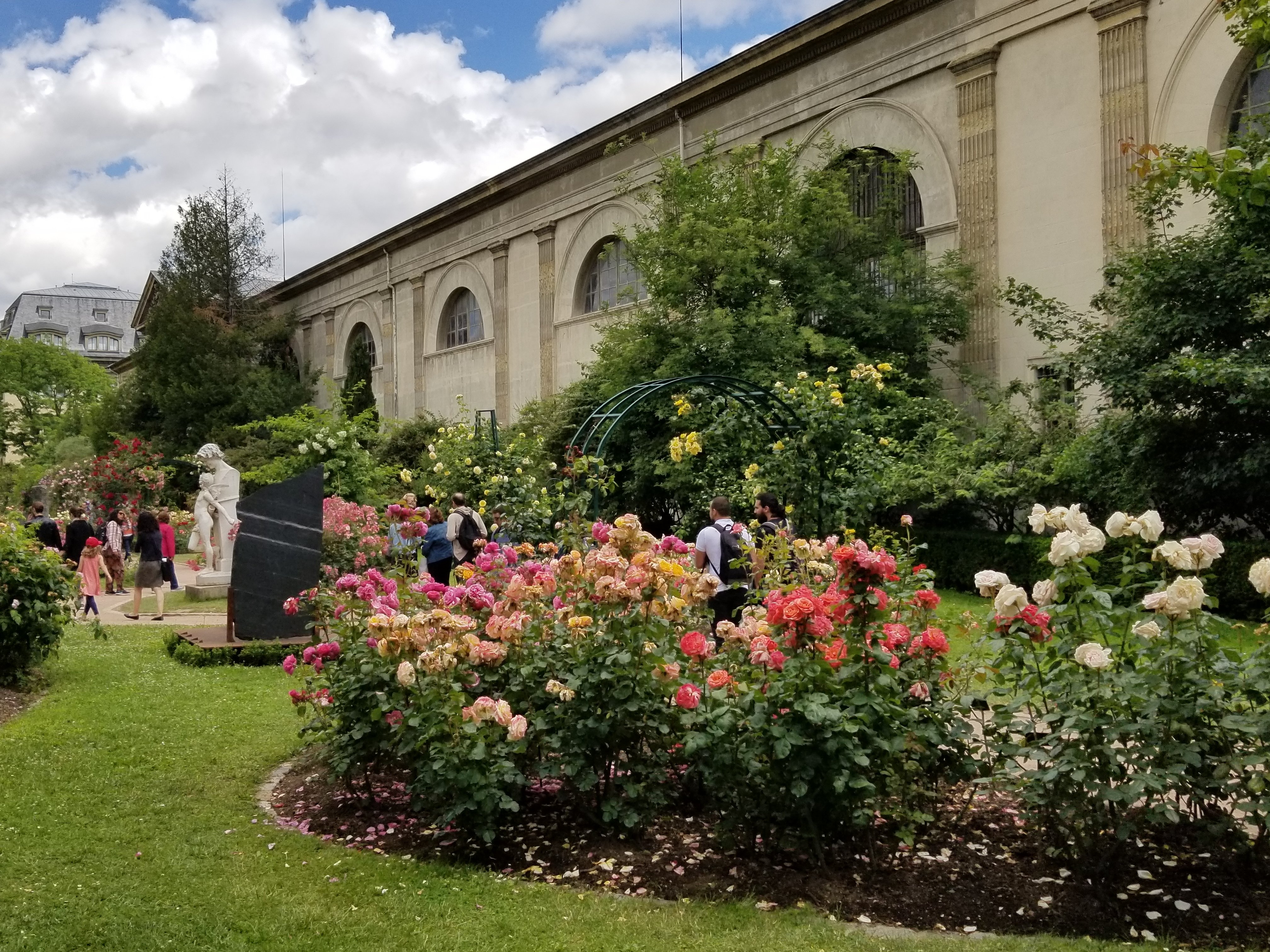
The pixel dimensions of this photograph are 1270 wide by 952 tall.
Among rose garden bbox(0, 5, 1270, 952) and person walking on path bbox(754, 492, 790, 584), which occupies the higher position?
person walking on path bbox(754, 492, 790, 584)

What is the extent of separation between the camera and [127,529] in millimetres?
25656

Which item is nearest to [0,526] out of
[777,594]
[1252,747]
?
[777,594]

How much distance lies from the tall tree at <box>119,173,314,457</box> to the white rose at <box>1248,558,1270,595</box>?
3784 cm

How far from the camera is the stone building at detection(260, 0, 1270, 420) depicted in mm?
15539

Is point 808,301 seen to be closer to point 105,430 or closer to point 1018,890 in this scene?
point 1018,890

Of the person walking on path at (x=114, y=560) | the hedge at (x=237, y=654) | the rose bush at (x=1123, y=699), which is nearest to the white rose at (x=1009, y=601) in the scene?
the rose bush at (x=1123, y=699)

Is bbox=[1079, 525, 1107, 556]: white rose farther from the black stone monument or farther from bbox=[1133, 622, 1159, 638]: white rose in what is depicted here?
the black stone monument

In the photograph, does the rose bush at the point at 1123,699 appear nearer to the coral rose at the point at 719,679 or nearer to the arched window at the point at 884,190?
the coral rose at the point at 719,679

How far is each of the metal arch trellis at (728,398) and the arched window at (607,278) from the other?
38.6 ft

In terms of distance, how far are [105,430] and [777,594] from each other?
4495 cm

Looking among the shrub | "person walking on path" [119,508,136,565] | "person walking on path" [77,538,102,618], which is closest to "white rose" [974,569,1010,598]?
the shrub

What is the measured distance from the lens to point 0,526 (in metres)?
9.47

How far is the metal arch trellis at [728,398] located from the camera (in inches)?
470

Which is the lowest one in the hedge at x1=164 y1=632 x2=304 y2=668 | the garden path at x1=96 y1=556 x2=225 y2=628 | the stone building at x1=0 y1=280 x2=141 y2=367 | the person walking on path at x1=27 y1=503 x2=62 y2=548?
the hedge at x1=164 y1=632 x2=304 y2=668
